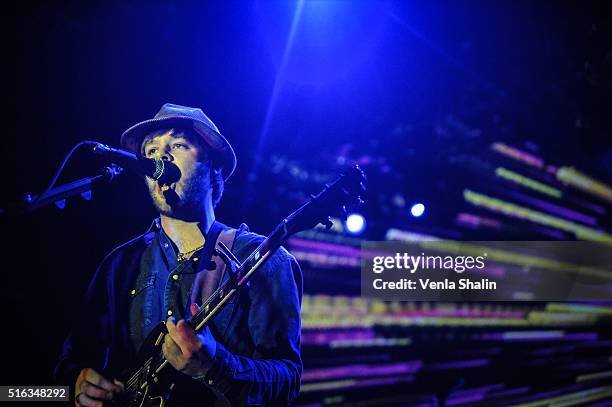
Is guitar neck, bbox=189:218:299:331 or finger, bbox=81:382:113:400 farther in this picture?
finger, bbox=81:382:113:400

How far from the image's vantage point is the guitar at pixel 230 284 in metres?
1.87

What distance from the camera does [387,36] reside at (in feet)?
10.8

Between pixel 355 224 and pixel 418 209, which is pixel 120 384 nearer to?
pixel 355 224

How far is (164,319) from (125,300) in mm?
264

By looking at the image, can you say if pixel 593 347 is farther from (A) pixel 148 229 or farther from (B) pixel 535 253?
(A) pixel 148 229

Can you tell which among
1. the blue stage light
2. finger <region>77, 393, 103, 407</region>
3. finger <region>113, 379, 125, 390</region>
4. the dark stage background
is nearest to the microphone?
the dark stage background

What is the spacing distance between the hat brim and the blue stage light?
0.91 metres

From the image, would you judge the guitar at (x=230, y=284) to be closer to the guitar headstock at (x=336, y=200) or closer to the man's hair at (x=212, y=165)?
the guitar headstock at (x=336, y=200)

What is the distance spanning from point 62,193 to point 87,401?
1022 millimetres

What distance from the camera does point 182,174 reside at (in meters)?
2.44

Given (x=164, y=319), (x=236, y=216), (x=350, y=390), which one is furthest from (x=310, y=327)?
(x=164, y=319)

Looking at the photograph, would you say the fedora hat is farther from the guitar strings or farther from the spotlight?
the spotlight

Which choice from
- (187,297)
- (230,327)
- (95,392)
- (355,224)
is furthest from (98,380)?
(355,224)

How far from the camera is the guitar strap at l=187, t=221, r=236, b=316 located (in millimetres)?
2254
